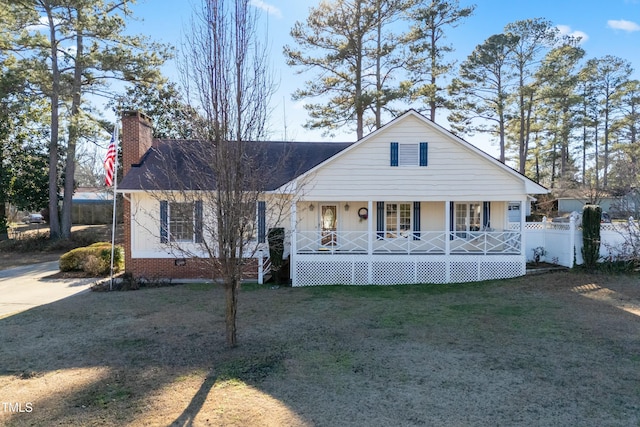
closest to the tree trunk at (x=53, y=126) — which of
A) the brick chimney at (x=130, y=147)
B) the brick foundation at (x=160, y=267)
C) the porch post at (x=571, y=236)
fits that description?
the brick chimney at (x=130, y=147)

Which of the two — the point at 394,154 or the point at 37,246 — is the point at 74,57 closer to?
the point at 37,246

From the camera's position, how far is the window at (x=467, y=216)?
1405cm

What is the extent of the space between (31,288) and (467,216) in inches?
575

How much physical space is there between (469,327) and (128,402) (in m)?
6.00

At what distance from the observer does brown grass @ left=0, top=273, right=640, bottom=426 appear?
4195 mm

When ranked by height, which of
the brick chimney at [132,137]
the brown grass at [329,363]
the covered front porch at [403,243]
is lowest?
the brown grass at [329,363]

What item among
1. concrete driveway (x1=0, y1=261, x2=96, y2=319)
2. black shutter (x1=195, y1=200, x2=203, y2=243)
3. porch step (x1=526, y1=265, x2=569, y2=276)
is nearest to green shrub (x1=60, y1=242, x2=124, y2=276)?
concrete driveway (x1=0, y1=261, x2=96, y2=319)

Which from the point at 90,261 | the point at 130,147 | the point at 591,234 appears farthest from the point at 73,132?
the point at 591,234

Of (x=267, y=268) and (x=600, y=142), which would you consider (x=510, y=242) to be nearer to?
(x=267, y=268)

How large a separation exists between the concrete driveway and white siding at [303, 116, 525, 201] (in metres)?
7.74

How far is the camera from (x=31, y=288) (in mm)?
11766

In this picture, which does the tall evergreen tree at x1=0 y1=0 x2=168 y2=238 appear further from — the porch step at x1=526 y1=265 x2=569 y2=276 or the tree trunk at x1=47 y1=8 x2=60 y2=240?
the porch step at x1=526 y1=265 x2=569 y2=276

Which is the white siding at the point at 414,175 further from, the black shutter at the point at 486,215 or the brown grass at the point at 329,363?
the brown grass at the point at 329,363

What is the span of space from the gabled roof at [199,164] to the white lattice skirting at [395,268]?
9.58 ft
